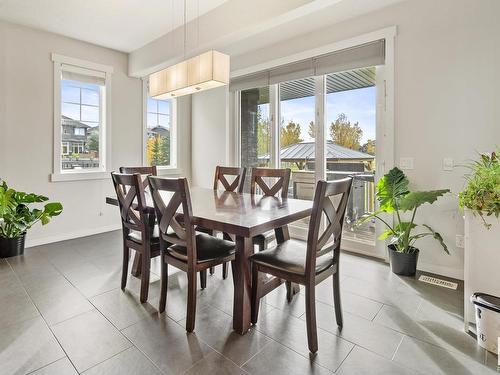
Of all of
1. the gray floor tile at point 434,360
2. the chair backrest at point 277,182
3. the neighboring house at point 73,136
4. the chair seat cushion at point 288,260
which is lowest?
the gray floor tile at point 434,360

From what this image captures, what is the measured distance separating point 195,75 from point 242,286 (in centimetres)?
185

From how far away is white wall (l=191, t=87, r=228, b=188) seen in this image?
16.1 ft

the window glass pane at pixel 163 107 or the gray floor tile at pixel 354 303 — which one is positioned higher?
the window glass pane at pixel 163 107

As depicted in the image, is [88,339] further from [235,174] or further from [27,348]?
[235,174]

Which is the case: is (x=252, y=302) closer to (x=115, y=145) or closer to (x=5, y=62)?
(x=115, y=145)

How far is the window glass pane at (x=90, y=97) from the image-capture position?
4.40m

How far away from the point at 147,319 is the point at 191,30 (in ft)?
A: 10.5

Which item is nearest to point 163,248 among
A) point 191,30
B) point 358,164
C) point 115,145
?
point 358,164

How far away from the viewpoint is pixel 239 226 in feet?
5.56

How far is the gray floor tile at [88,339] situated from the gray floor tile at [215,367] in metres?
0.49

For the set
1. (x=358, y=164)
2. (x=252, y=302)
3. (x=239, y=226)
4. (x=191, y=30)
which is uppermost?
(x=191, y=30)

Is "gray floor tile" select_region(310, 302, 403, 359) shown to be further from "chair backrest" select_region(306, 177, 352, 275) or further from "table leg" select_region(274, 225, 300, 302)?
"chair backrest" select_region(306, 177, 352, 275)

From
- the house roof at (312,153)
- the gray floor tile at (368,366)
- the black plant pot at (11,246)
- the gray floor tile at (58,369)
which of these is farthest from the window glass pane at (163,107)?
the gray floor tile at (368,366)

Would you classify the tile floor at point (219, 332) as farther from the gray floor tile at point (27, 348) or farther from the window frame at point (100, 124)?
the window frame at point (100, 124)
